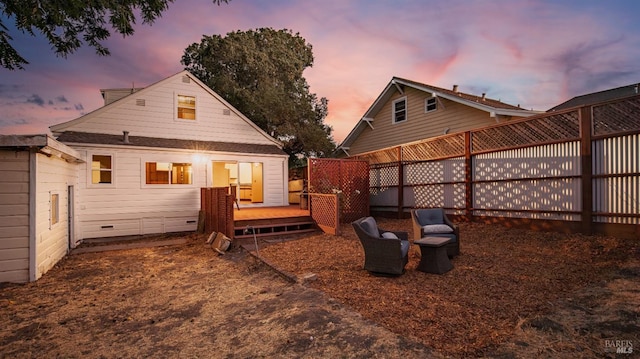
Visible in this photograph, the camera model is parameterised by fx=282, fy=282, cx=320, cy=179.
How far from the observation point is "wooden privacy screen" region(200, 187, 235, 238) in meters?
8.32

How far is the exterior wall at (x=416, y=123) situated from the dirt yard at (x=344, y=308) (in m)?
6.55

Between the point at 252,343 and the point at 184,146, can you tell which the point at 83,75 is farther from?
the point at 252,343

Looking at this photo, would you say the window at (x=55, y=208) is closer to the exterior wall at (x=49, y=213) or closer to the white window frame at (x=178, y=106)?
the exterior wall at (x=49, y=213)

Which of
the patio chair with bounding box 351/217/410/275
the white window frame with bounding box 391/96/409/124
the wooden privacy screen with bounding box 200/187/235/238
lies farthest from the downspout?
the white window frame with bounding box 391/96/409/124

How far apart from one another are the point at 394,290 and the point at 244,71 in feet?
68.7

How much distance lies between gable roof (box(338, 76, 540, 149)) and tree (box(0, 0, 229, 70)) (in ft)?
30.9

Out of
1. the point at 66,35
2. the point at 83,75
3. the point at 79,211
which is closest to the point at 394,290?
the point at 66,35

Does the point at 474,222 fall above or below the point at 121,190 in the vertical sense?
below

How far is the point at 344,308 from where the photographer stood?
3.74 metres

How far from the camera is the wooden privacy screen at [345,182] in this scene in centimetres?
1027

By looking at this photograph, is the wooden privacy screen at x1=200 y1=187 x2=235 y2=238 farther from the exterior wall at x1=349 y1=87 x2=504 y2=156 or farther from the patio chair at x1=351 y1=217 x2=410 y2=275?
the exterior wall at x1=349 y1=87 x2=504 y2=156

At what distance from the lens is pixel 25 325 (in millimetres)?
3703

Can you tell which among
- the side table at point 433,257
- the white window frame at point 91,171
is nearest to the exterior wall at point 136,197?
the white window frame at point 91,171

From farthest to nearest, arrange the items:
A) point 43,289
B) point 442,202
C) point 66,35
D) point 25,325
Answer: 1. point 442,202
2. point 66,35
3. point 43,289
4. point 25,325
